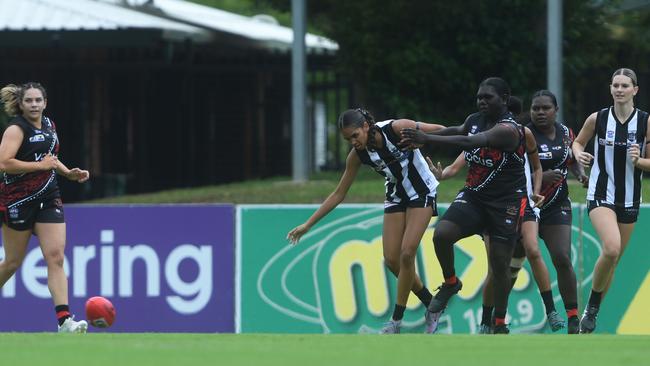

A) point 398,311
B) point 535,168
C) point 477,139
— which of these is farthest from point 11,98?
point 535,168

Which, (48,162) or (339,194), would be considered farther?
(339,194)

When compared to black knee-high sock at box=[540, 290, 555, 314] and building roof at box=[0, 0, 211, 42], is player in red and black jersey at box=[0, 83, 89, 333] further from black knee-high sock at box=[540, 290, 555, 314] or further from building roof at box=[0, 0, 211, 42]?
building roof at box=[0, 0, 211, 42]

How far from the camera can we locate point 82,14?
24.0 metres

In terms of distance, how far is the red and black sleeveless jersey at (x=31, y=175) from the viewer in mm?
12109

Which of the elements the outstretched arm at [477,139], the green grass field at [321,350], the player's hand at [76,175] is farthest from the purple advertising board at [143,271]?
the green grass field at [321,350]

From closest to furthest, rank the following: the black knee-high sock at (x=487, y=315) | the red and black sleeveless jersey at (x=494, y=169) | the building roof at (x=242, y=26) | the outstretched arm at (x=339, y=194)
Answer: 1. the red and black sleeveless jersey at (x=494, y=169)
2. the outstretched arm at (x=339, y=194)
3. the black knee-high sock at (x=487, y=315)
4. the building roof at (x=242, y=26)

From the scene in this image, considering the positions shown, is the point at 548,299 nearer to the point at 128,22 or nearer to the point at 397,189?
the point at 397,189

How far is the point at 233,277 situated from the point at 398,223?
3.14 metres

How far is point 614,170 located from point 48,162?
437 centimetres

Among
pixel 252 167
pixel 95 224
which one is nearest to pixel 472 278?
pixel 95 224

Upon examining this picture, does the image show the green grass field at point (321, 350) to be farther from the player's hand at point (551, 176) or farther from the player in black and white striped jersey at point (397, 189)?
the player's hand at point (551, 176)

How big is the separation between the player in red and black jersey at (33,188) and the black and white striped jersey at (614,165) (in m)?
4.01

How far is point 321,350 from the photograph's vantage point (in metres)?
9.58

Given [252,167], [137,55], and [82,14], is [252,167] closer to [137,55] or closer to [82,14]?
[137,55]
